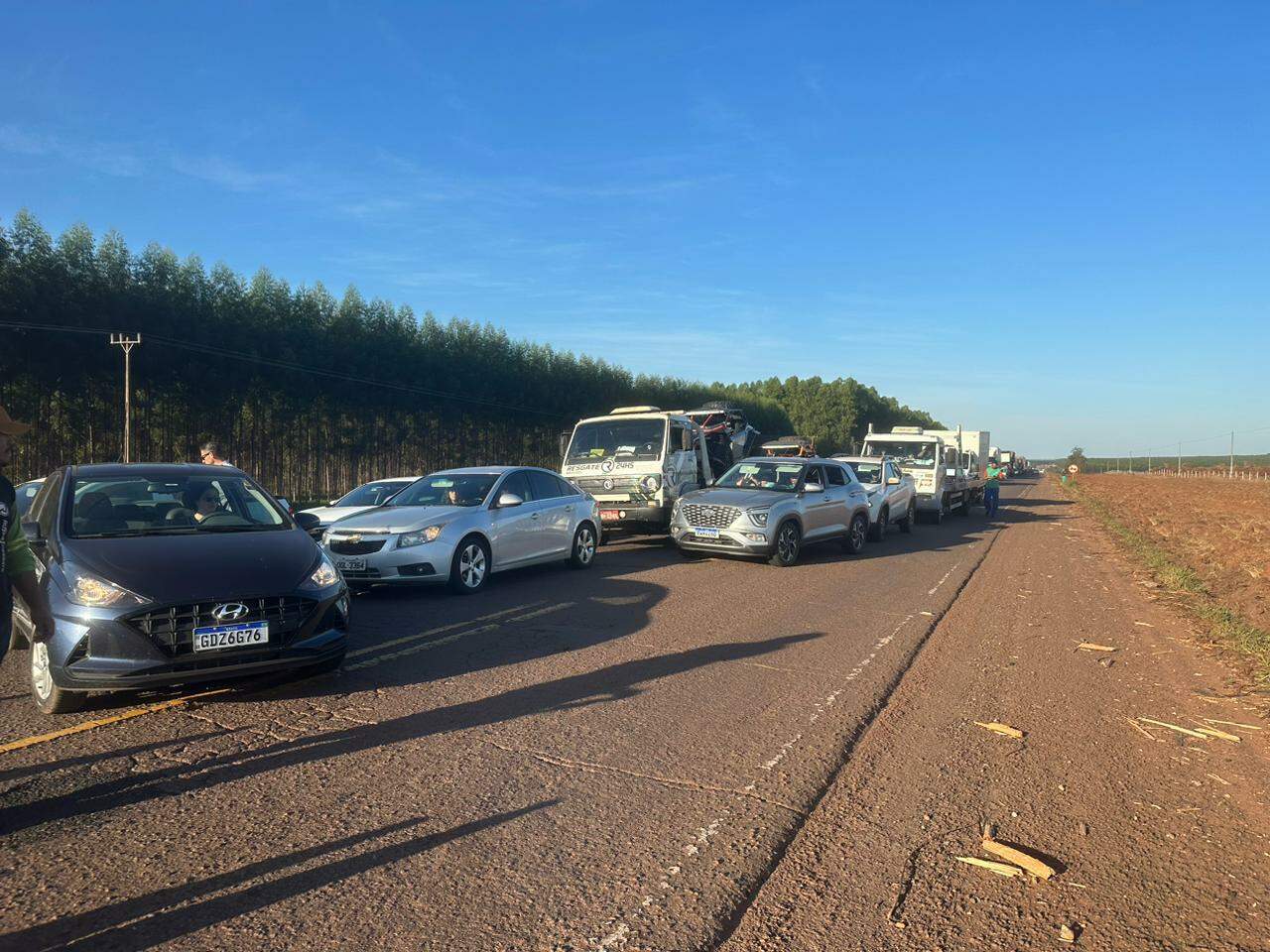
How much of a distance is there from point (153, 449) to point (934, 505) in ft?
76.7

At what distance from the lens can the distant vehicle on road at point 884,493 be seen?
17.6 m

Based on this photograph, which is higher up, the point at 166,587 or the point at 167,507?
the point at 167,507

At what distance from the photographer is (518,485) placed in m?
11.5

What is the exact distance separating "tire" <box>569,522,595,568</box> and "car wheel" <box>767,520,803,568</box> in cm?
276

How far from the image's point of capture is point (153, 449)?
87.2 ft

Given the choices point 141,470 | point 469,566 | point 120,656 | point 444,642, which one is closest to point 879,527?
point 469,566

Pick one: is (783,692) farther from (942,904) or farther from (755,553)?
(755,553)

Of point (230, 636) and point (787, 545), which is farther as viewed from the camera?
point (787, 545)

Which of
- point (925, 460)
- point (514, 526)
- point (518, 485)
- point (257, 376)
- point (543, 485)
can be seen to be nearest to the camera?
point (514, 526)

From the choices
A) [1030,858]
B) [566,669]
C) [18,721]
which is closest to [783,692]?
[566,669]

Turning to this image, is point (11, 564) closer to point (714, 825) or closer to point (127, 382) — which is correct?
point (714, 825)

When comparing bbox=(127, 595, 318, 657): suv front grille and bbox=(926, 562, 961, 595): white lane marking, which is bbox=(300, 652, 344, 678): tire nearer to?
bbox=(127, 595, 318, 657): suv front grille

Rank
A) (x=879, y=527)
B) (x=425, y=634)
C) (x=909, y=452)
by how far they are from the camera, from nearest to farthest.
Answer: (x=425, y=634)
(x=879, y=527)
(x=909, y=452)

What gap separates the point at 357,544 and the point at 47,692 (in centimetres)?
449
